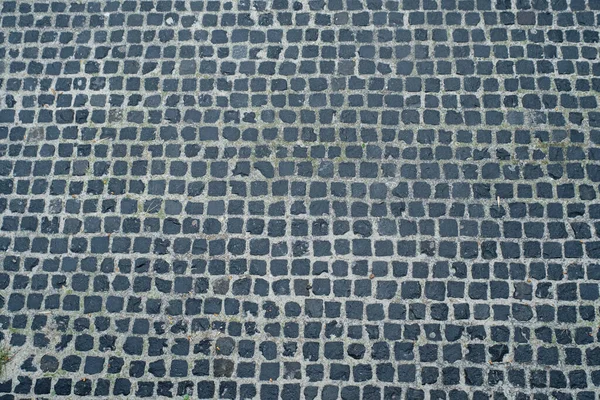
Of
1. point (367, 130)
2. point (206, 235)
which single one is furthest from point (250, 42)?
point (206, 235)

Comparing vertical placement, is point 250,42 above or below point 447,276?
above

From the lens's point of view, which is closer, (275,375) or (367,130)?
(275,375)

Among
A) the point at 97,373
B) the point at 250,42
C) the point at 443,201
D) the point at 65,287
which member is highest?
the point at 250,42

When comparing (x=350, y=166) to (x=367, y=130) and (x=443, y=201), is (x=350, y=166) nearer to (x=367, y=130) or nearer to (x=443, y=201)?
(x=367, y=130)

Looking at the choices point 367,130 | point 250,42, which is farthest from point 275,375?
point 250,42

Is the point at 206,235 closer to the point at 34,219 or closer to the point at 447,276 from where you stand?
the point at 34,219

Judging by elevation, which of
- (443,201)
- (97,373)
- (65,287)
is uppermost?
(443,201)
